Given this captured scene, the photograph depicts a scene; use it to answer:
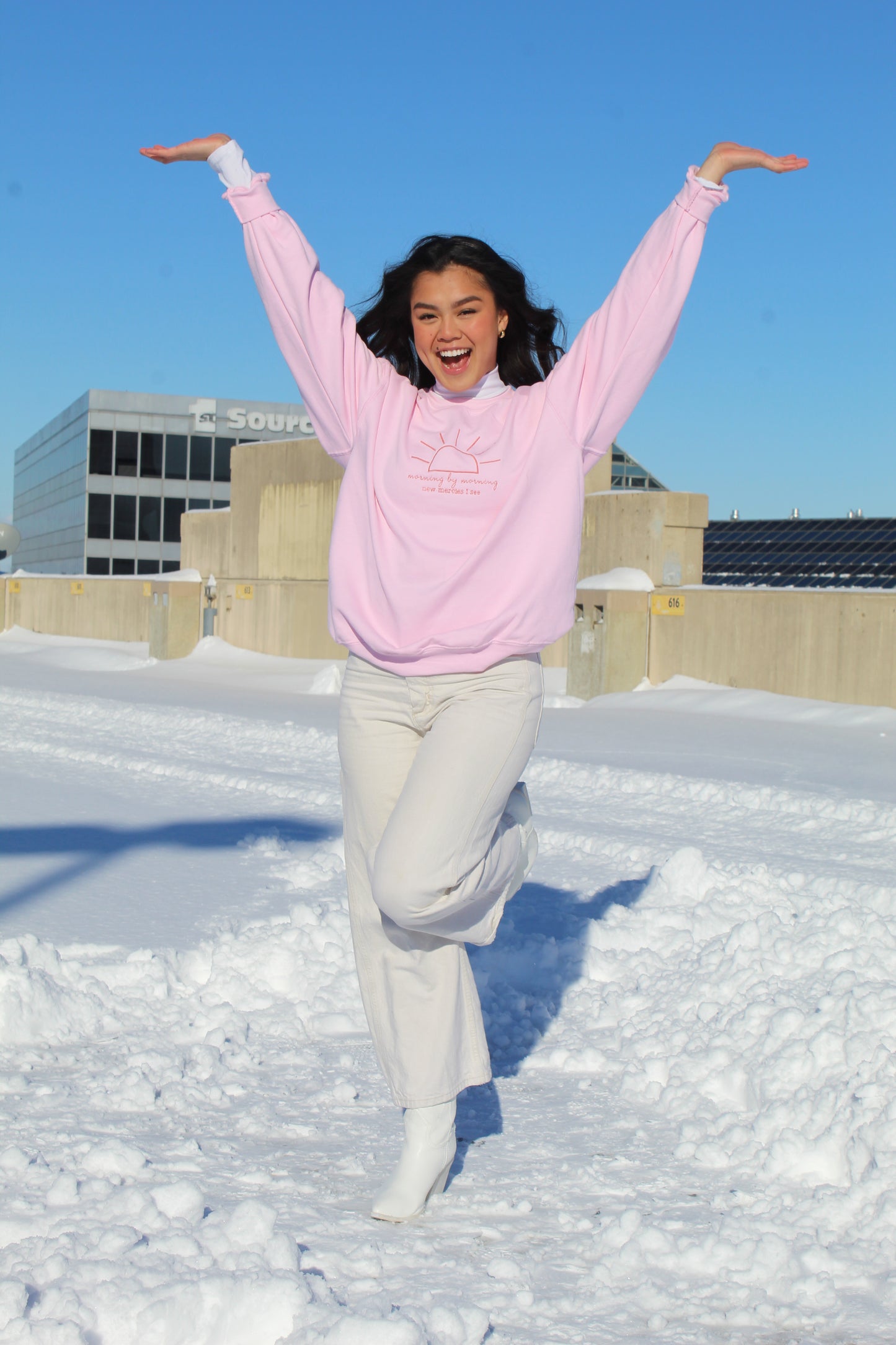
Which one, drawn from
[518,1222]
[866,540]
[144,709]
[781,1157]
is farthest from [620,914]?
[866,540]

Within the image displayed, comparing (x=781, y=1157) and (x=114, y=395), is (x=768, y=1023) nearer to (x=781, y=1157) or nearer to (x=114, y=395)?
(x=781, y=1157)

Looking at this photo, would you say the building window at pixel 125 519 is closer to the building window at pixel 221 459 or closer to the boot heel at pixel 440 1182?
the building window at pixel 221 459

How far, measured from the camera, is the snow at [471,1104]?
83.0 inches

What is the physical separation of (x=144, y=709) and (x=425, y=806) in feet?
32.2

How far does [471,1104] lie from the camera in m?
3.10

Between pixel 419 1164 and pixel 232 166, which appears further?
pixel 232 166

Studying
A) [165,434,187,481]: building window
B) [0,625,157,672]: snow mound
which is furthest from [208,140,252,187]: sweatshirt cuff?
[165,434,187,481]: building window

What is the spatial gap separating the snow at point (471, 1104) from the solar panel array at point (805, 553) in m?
20.9

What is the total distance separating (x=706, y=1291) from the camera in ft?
7.24

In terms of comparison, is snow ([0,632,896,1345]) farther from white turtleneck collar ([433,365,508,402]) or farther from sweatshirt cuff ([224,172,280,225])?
sweatshirt cuff ([224,172,280,225])

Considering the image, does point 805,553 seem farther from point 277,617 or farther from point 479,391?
point 479,391

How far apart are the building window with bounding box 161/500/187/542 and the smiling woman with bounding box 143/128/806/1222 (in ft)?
167

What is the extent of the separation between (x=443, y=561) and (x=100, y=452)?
53079 mm

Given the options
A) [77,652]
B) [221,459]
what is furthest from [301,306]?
[221,459]
